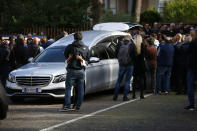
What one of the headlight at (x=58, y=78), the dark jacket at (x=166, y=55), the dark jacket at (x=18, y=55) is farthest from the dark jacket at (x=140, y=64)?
the dark jacket at (x=18, y=55)

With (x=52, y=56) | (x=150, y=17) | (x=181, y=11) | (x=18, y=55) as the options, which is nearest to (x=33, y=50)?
(x=18, y=55)

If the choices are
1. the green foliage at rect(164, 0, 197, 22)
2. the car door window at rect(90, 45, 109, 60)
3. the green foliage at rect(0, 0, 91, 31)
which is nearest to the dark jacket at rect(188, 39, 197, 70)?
the car door window at rect(90, 45, 109, 60)

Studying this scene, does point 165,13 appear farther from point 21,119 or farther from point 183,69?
point 21,119

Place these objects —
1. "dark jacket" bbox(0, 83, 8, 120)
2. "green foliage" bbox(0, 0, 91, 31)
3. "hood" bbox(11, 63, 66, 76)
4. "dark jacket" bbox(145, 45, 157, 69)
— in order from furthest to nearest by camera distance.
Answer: "green foliage" bbox(0, 0, 91, 31) < "dark jacket" bbox(145, 45, 157, 69) < "hood" bbox(11, 63, 66, 76) < "dark jacket" bbox(0, 83, 8, 120)

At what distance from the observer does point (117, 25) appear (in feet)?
79.6

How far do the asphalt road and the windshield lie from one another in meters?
1.20

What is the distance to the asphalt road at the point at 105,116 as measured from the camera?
11.8 metres

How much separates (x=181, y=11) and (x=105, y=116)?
2799 cm

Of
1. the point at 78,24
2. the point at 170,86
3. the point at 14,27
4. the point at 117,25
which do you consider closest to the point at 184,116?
the point at 170,86

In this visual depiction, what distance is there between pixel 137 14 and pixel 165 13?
Result: 101 inches

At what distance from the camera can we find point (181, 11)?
40.6m

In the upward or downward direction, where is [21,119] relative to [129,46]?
downward

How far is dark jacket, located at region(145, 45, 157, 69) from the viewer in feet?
65.0

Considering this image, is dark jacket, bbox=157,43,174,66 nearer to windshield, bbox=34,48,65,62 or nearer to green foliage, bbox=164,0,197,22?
windshield, bbox=34,48,65,62
